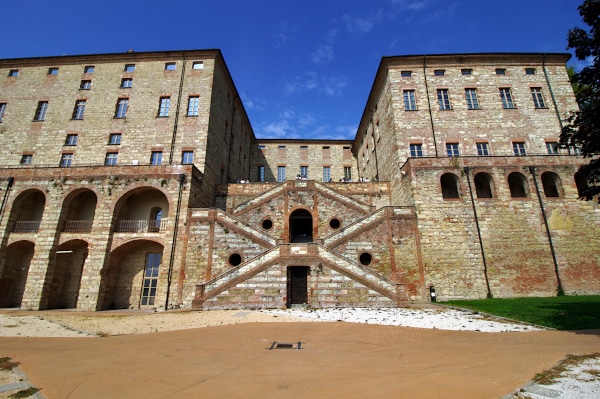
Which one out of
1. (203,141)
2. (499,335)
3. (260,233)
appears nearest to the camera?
(499,335)

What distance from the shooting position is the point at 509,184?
20906mm

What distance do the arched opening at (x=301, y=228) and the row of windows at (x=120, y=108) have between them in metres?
12.0

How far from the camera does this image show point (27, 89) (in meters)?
26.0

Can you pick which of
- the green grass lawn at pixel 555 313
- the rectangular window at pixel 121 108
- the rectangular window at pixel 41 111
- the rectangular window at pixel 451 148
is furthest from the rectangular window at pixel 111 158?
the rectangular window at pixel 451 148

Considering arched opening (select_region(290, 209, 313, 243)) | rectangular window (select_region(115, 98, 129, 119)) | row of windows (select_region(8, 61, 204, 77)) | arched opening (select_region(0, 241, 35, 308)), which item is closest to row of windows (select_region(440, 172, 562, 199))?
arched opening (select_region(290, 209, 313, 243))

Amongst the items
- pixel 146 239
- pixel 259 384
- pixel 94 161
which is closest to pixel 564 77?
pixel 259 384

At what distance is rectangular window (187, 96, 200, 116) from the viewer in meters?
24.3

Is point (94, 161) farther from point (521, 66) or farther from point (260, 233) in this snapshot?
point (521, 66)

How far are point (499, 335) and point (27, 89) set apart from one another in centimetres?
3692

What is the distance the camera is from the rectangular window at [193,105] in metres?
24.3

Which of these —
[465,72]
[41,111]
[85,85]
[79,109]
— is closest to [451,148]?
[465,72]

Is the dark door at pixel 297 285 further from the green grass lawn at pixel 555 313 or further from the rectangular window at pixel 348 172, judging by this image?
the rectangular window at pixel 348 172

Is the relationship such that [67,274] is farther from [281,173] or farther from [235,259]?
[281,173]

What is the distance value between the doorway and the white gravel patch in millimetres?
1272
